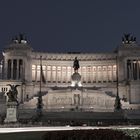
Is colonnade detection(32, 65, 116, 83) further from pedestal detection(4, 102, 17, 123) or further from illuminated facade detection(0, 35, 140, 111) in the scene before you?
pedestal detection(4, 102, 17, 123)

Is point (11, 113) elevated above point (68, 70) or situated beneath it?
situated beneath

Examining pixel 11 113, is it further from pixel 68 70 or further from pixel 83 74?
pixel 83 74

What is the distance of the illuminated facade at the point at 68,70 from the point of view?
105m

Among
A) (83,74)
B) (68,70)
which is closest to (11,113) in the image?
(68,70)

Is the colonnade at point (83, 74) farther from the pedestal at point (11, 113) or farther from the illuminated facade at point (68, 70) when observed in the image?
the pedestal at point (11, 113)

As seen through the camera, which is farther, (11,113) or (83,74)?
(83,74)

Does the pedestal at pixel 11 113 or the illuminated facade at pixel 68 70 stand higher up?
the illuminated facade at pixel 68 70

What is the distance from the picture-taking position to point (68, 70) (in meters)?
122

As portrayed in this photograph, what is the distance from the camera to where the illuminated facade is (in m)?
105

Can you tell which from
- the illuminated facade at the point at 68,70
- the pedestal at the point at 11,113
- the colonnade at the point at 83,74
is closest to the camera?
the pedestal at the point at 11,113

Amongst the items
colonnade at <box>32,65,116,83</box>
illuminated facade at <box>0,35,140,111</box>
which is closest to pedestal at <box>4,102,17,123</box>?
illuminated facade at <box>0,35,140,111</box>

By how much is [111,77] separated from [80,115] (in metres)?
59.8

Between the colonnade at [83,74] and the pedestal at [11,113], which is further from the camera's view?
the colonnade at [83,74]

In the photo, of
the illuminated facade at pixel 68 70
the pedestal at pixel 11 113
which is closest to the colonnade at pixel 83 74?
the illuminated facade at pixel 68 70
